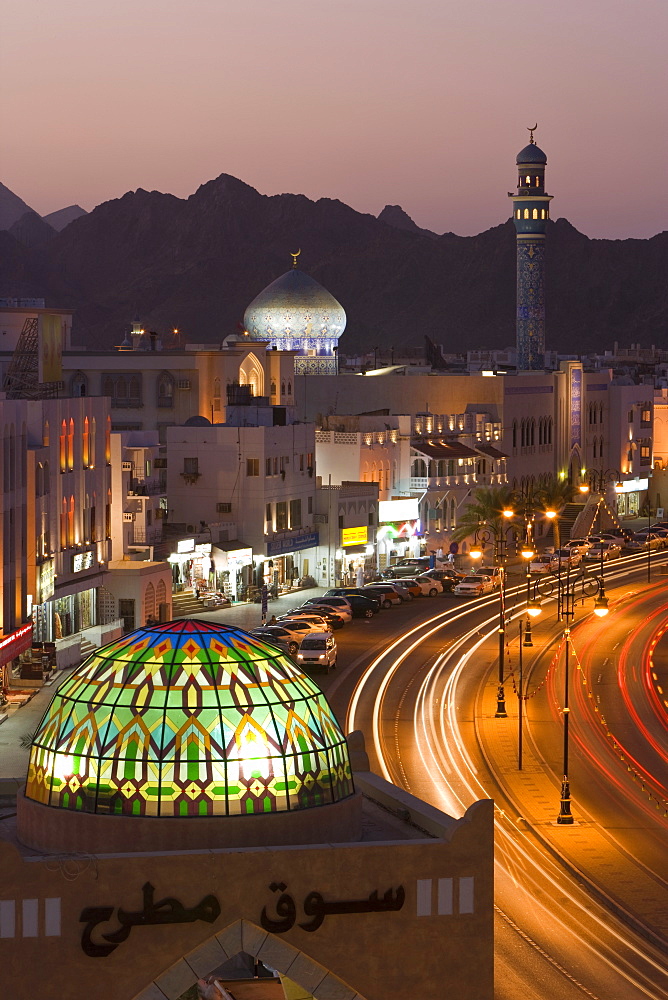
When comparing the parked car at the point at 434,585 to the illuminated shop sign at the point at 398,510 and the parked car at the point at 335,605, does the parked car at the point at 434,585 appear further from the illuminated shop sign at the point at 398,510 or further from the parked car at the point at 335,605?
the parked car at the point at 335,605

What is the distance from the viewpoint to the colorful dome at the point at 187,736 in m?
29.7

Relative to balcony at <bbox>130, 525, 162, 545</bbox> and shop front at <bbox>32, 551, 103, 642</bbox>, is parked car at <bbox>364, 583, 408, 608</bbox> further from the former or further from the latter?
shop front at <bbox>32, 551, 103, 642</bbox>

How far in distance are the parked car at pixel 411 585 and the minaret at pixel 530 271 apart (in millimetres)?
54330

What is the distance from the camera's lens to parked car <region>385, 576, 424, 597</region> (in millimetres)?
98625

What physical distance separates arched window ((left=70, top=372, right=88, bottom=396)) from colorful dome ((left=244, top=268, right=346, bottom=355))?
2028 centimetres

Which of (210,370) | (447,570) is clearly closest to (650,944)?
(447,570)

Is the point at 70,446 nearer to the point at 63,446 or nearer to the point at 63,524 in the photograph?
the point at 63,446

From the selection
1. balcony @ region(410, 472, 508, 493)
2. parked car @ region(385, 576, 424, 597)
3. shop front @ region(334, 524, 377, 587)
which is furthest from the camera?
balcony @ region(410, 472, 508, 493)

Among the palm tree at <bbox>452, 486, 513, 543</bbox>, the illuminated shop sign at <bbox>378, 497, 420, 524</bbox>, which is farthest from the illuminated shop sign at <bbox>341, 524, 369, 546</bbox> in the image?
the palm tree at <bbox>452, 486, 513, 543</bbox>

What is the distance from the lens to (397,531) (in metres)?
109

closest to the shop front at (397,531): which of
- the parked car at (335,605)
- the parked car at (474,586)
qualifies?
the parked car at (474,586)

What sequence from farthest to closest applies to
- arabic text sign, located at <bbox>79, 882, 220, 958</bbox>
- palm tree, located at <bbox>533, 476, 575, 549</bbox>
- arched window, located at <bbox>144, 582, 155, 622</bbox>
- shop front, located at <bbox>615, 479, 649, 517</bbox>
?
1. shop front, located at <bbox>615, 479, 649, 517</bbox>
2. palm tree, located at <bbox>533, 476, 575, 549</bbox>
3. arched window, located at <bbox>144, 582, 155, 622</bbox>
4. arabic text sign, located at <bbox>79, 882, 220, 958</bbox>

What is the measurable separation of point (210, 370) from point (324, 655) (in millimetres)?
46758

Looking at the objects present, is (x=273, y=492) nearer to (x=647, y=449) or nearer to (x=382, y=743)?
(x=382, y=743)
